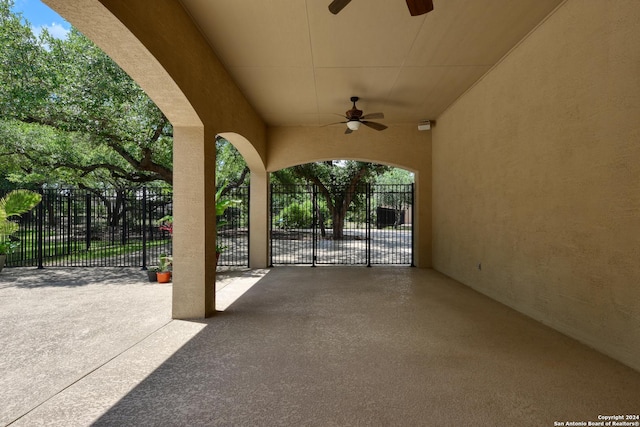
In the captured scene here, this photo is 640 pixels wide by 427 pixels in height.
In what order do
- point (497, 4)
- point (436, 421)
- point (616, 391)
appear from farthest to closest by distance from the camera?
point (497, 4) → point (616, 391) → point (436, 421)

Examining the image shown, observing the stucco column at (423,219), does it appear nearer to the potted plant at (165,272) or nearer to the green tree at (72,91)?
the potted plant at (165,272)

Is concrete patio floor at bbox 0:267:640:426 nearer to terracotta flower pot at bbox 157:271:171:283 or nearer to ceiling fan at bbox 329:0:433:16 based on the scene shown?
terracotta flower pot at bbox 157:271:171:283

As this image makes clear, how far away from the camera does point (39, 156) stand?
9.22 m

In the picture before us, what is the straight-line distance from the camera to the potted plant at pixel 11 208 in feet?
24.6

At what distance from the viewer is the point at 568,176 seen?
3426 millimetres

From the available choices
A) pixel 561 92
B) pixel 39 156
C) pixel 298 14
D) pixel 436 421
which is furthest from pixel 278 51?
pixel 39 156

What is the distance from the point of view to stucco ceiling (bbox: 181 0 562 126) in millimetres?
3461

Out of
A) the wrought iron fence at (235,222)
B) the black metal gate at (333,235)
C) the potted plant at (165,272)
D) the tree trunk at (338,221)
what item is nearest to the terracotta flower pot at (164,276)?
the potted plant at (165,272)

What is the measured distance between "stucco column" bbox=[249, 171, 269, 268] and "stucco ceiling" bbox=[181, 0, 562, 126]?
2.33 m

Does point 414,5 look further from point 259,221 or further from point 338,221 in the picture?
point 338,221

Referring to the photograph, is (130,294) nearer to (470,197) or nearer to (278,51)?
(278,51)

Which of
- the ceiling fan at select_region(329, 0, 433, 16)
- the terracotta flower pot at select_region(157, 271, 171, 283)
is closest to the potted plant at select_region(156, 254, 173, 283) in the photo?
the terracotta flower pot at select_region(157, 271, 171, 283)

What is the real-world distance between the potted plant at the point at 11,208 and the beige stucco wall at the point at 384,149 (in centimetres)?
646

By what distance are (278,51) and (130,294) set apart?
15.6ft
